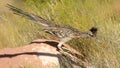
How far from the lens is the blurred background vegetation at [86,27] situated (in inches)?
233

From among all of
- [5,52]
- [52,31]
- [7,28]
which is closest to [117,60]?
[52,31]

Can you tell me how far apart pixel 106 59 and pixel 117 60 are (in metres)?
0.15

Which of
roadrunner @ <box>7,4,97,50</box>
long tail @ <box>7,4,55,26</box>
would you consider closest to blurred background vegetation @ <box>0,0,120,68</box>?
roadrunner @ <box>7,4,97,50</box>

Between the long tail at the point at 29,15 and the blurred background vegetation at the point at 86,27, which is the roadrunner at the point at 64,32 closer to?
the long tail at the point at 29,15

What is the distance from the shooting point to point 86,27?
6520mm

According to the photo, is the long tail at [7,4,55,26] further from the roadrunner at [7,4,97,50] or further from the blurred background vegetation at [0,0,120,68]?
the blurred background vegetation at [0,0,120,68]

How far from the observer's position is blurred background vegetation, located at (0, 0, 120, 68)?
592cm

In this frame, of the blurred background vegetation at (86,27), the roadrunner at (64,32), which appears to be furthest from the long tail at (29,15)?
the blurred background vegetation at (86,27)

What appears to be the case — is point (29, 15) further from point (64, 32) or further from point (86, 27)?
point (86, 27)

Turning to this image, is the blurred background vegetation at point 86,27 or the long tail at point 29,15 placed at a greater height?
the long tail at point 29,15

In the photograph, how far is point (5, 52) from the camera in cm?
585

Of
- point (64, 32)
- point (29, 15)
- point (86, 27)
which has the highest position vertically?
point (29, 15)

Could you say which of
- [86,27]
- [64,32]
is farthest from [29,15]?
[86,27]

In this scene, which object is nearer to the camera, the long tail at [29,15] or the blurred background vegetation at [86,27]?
the long tail at [29,15]
